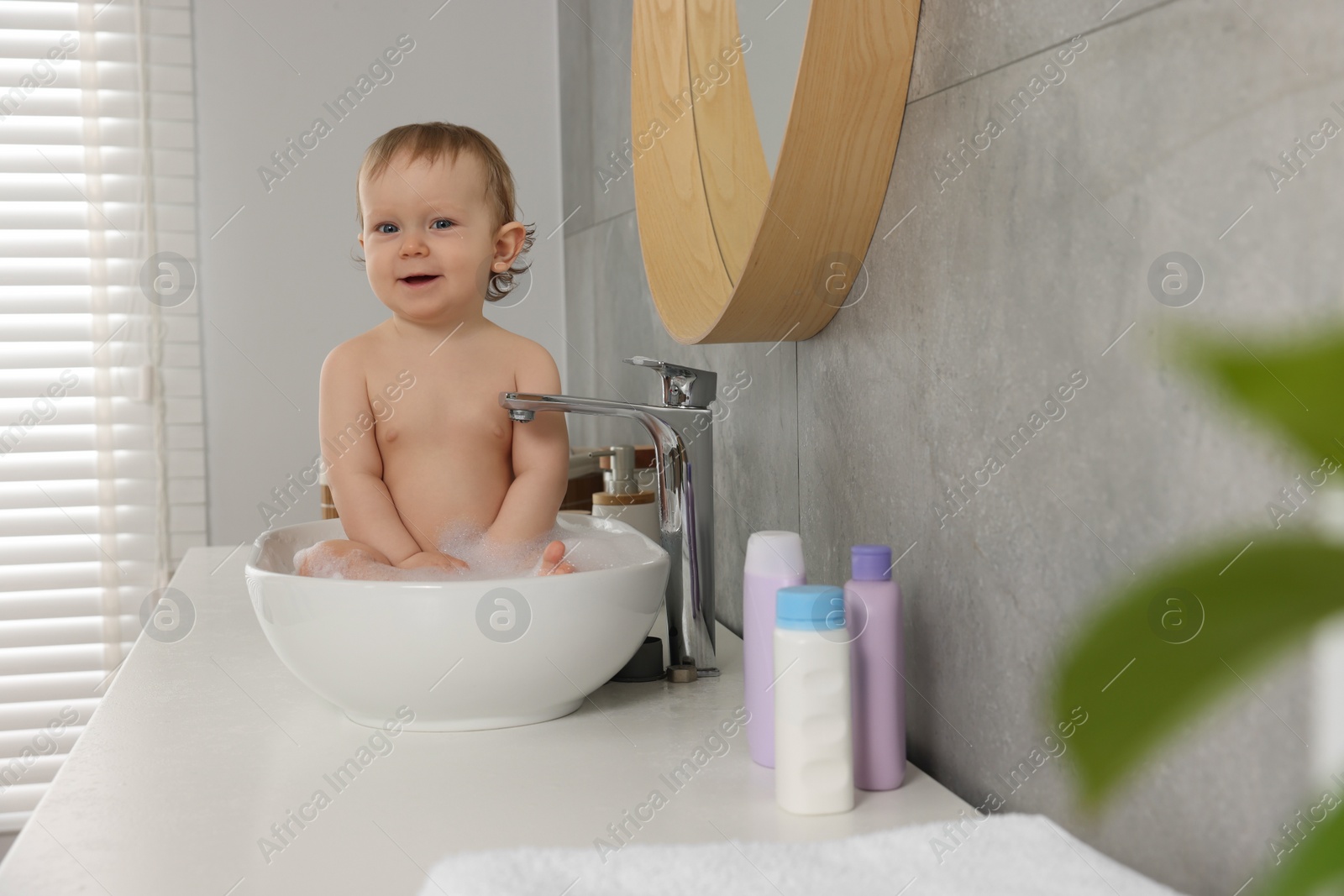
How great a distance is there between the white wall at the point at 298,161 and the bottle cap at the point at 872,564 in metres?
1.67

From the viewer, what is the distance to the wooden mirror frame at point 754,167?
63 centimetres

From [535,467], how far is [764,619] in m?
0.25

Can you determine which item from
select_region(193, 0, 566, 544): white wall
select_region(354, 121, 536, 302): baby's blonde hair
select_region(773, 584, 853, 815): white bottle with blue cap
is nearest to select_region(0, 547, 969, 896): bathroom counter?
select_region(773, 584, 853, 815): white bottle with blue cap

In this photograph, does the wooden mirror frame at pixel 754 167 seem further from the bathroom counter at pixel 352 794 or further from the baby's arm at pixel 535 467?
the bathroom counter at pixel 352 794

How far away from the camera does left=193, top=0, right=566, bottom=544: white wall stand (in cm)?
201

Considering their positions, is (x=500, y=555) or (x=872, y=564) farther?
(x=500, y=555)

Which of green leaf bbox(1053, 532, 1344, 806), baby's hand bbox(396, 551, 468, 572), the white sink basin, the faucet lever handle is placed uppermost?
the faucet lever handle

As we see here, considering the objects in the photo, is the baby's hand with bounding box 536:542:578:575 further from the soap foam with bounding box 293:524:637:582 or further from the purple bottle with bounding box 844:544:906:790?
the purple bottle with bounding box 844:544:906:790

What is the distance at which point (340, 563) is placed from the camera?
0.71 m

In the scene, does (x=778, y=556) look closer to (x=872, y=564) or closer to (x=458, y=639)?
(x=872, y=564)

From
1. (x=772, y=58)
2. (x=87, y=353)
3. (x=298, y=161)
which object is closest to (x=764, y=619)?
(x=772, y=58)

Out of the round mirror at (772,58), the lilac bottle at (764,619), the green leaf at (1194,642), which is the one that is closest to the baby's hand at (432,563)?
the lilac bottle at (764,619)

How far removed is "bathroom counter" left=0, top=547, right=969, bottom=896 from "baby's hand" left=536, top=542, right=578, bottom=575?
104mm

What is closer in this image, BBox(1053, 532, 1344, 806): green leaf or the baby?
BBox(1053, 532, 1344, 806): green leaf
